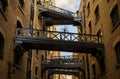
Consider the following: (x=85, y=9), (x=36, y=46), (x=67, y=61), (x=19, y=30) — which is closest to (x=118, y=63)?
(x=36, y=46)

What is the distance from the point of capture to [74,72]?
3597cm

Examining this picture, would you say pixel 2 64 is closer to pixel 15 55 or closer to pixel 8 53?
pixel 8 53

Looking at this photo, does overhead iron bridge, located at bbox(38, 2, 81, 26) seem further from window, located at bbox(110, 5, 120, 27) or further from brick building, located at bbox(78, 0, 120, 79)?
window, located at bbox(110, 5, 120, 27)

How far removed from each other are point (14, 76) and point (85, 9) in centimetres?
1381

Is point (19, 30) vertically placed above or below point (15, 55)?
above

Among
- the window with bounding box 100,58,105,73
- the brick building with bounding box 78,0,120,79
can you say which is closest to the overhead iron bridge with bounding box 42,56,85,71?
the brick building with bounding box 78,0,120,79

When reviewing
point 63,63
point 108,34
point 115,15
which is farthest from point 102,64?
point 63,63

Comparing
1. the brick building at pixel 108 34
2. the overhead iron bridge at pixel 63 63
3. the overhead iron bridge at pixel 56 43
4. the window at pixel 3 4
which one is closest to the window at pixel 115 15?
the brick building at pixel 108 34

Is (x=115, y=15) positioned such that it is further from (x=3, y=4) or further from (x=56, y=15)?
(x=56, y=15)

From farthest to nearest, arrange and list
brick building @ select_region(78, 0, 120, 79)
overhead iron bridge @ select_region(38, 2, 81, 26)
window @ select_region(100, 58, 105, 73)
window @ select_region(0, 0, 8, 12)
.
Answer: overhead iron bridge @ select_region(38, 2, 81, 26) → window @ select_region(100, 58, 105, 73) → brick building @ select_region(78, 0, 120, 79) → window @ select_region(0, 0, 8, 12)

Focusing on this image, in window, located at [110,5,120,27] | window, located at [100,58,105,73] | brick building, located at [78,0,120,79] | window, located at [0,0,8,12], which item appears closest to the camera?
window, located at [0,0,8,12]

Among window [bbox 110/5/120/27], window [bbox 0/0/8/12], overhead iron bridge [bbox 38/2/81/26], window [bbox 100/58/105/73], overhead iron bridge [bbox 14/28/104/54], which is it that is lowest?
window [bbox 100/58/105/73]

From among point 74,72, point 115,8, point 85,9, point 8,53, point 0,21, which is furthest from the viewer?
point 74,72

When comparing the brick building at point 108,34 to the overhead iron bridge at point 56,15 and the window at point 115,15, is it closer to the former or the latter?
the window at point 115,15
